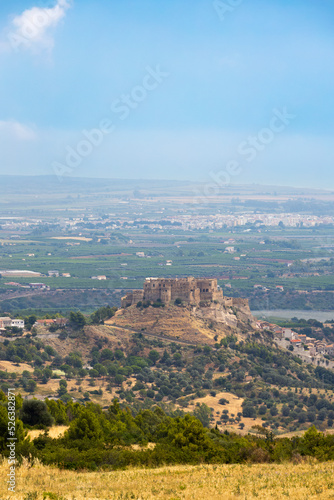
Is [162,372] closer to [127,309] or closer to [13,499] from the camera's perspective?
[127,309]

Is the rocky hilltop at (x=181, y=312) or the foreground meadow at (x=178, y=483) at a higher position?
the rocky hilltop at (x=181, y=312)

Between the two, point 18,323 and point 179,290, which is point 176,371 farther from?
point 18,323

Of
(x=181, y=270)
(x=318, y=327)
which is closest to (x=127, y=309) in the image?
(x=318, y=327)

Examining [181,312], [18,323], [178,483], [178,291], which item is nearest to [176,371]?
[181,312]

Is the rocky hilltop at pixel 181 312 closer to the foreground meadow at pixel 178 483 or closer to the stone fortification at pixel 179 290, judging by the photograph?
the stone fortification at pixel 179 290

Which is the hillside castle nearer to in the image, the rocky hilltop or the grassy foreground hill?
the rocky hilltop

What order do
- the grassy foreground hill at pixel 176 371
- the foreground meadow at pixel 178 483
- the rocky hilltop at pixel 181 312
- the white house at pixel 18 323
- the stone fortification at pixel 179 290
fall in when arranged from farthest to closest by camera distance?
the white house at pixel 18 323 < the stone fortification at pixel 179 290 < the rocky hilltop at pixel 181 312 < the grassy foreground hill at pixel 176 371 < the foreground meadow at pixel 178 483

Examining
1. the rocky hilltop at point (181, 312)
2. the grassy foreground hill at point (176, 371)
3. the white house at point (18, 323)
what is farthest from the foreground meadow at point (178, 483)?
the white house at point (18, 323)

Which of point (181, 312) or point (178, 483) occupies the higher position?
point (181, 312)

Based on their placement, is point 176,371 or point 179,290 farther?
point 179,290
